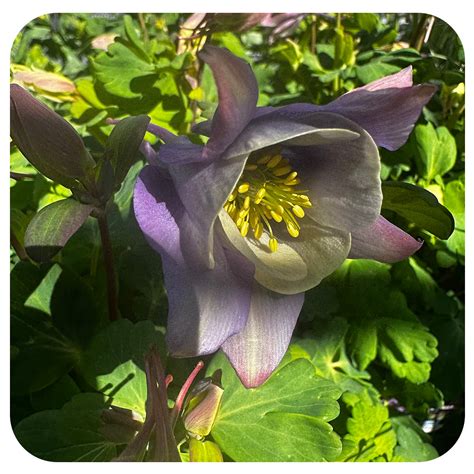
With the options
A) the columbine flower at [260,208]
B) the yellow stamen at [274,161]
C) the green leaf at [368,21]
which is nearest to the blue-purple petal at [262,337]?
the columbine flower at [260,208]

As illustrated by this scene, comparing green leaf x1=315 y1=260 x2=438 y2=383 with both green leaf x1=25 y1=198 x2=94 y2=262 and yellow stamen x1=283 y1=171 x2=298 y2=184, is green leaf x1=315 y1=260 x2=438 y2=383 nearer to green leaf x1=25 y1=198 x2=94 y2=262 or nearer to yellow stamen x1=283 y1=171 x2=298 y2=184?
yellow stamen x1=283 y1=171 x2=298 y2=184

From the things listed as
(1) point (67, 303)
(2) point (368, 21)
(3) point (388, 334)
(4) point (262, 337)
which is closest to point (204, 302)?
(4) point (262, 337)

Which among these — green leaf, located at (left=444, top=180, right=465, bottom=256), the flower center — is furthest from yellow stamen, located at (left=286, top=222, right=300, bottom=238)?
green leaf, located at (left=444, top=180, right=465, bottom=256)

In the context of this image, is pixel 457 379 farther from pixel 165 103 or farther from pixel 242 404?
pixel 165 103

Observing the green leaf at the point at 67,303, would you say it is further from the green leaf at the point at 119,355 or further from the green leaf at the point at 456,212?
the green leaf at the point at 456,212

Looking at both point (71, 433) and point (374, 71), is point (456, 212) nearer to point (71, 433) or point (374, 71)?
point (374, 71)

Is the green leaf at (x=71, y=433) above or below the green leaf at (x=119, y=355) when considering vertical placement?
below
